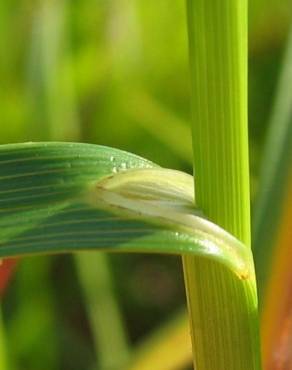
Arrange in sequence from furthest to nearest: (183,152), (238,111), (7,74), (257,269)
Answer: (7,74) → (183,152) → (257,269) → (238,111)

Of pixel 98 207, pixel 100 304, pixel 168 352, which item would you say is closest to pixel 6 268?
pixel 98 207

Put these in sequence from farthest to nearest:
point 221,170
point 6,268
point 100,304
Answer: point 100,304, point 6,268, point 221,170

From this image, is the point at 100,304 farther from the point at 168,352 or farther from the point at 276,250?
the point at 276,250

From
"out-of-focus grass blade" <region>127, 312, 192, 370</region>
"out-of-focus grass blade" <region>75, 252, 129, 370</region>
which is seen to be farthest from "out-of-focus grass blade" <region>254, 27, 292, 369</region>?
"out-of-focus grass blade" <region>75, 252, 129, 370</region>

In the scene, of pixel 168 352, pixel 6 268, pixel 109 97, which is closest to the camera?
pixel 6 268

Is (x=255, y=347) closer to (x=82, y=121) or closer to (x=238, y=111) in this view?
(x=238, y=111)

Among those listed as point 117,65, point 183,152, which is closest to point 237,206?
point 183,152
